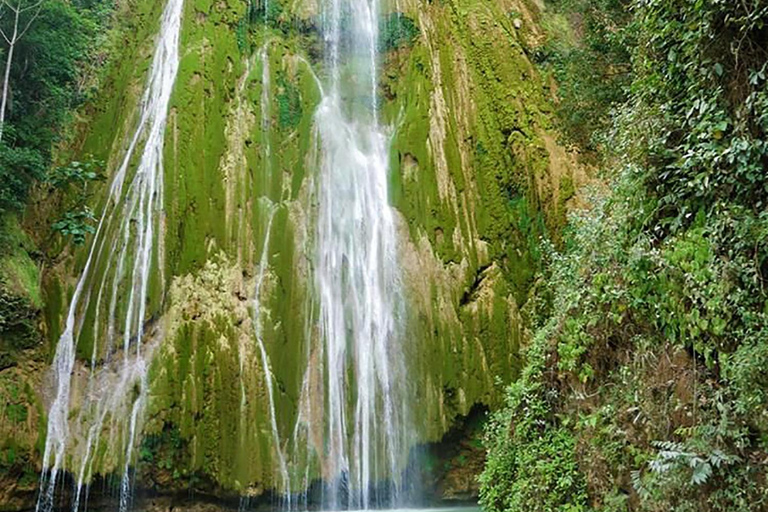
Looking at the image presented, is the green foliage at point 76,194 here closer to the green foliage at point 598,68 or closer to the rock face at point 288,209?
the rock face at point 288,209

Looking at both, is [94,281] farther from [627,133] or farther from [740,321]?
[740,321]

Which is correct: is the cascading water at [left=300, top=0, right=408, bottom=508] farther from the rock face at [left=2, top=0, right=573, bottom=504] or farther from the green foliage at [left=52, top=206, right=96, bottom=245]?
the green foliage at [left=52, top=206, right=96, bottom=245]

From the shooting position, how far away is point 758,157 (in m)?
4.09

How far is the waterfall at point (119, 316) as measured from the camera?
28.6 feet

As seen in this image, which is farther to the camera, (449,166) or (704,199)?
(449,166)

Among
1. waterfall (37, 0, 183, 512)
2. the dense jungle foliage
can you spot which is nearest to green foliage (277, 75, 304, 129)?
waterfall (37, 0, 183, 512)

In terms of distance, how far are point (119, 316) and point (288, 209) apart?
133 inches

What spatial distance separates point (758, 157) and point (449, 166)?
781 cm

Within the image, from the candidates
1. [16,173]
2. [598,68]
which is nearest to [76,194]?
[16,173]

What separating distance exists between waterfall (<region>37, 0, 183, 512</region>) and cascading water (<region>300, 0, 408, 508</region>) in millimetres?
2768

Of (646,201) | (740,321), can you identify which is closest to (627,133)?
(646,201)

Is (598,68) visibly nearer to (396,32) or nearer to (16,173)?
(396,32)

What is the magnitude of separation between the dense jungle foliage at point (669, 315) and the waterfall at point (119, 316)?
18.8 ft

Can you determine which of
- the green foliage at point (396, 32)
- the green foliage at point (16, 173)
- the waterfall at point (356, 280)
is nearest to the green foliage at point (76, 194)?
the green foliage at point (16, 173)
